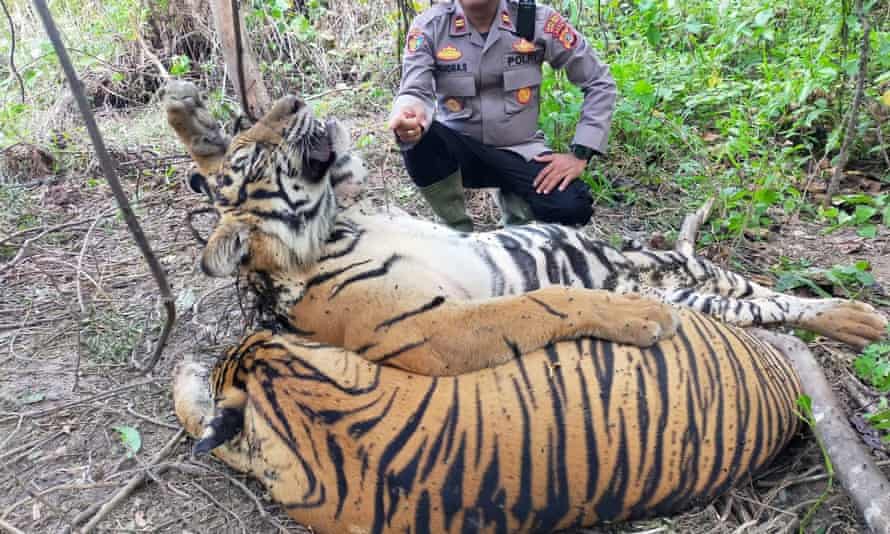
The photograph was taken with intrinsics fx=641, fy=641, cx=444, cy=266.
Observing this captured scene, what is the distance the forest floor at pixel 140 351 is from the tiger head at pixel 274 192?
72 cm

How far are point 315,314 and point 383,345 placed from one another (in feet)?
1.07

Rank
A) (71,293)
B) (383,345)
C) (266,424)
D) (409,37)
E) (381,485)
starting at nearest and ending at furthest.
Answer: (381,485) → (266,424) → (383,345) → (409,37) → (71,293)

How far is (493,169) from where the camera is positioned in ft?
11.4

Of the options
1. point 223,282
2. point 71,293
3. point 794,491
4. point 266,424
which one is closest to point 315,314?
point 266,424

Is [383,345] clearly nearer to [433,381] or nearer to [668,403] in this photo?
[433,381]

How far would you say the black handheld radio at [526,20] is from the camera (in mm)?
3170

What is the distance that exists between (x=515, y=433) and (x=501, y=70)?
2.07 m

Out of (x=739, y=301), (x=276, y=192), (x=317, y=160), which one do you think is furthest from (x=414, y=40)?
(x=739, y=301)

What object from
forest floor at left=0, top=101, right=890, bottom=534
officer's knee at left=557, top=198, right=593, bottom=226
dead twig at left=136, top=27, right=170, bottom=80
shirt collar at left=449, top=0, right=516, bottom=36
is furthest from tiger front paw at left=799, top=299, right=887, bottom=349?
dead twig at left=136, top=27, right=170, bottom=80

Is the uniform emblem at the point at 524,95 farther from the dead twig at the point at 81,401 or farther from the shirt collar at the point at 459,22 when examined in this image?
the dead twig at the point at 81,401

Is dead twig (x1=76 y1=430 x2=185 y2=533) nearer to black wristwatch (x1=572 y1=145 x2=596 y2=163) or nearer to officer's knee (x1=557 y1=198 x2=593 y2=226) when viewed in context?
officer's knee (x1=557 y1=198 x2=593 y2=226)

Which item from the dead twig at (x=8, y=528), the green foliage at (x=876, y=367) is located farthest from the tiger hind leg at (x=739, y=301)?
the dead twig at (x=8, y=528)

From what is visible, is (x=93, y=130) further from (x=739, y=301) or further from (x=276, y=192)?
(x=739, y=301)

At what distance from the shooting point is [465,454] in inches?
72.2
